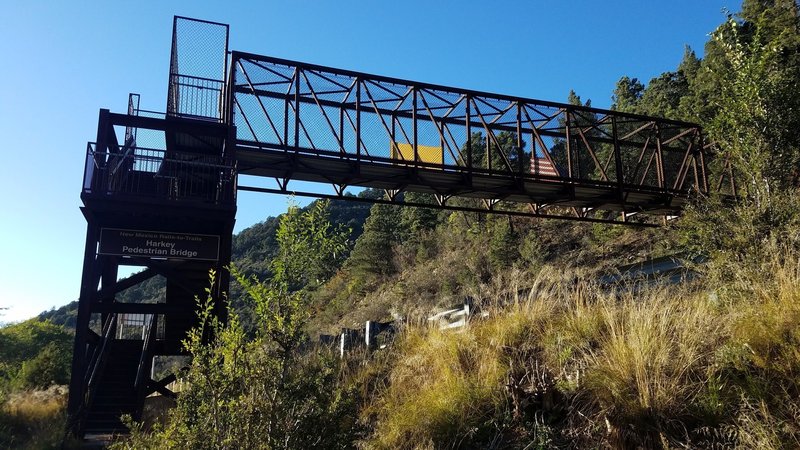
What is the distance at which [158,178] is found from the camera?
13.6 metres

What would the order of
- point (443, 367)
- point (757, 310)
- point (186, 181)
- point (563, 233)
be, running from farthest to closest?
1. point (563, 233)
2. point (186, 181)
3. point (443, 367)
4. point (757, 310)

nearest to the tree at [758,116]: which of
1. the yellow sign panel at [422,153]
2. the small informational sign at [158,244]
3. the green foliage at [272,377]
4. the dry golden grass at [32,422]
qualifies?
the green foliage at [272,377]

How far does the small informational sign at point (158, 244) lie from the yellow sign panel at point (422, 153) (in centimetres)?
649

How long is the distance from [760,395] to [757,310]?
1.01m

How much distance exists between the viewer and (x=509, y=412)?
6039mm

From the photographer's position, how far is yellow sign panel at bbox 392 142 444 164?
1792 cm

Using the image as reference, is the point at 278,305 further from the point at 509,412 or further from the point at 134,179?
the point at 134,179

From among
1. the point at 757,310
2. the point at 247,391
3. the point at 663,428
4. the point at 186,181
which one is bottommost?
the point at 663,428

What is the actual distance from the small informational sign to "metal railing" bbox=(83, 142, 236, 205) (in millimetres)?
889

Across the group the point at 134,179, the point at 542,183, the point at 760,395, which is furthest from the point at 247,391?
the point at 542,183

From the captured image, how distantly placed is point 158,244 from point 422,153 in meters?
8.39

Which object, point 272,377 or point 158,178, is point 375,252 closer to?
point 158,178

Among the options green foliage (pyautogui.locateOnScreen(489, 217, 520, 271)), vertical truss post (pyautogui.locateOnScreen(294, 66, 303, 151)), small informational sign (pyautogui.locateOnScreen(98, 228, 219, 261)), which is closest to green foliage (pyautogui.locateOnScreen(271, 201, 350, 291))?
small informational sign (pyautogui.locateOnScreen(98, 228, 219, 261))

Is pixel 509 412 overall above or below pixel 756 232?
below
